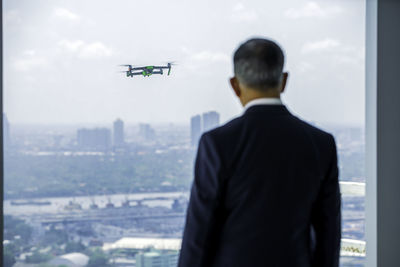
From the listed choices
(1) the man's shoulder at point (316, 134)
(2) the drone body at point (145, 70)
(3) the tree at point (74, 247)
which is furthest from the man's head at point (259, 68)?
(3) the tree at point (74, 247)

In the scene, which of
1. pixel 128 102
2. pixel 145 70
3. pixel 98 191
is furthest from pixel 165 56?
pixel 98 191

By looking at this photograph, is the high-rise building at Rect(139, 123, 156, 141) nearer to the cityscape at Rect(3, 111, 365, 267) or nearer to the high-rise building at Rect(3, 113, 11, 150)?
the cityscape at Rect(3, 111, 365, 267)

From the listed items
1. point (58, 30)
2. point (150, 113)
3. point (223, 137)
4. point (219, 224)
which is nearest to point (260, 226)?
point (219, 224)

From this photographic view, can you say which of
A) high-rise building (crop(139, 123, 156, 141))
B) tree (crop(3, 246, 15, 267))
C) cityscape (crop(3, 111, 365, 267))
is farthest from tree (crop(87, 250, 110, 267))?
high-rise building (crop(139, 123, 156, 141))

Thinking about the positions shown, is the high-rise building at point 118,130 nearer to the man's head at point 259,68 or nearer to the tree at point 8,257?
the tree at point 8,257

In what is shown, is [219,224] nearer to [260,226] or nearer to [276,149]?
[260,226]

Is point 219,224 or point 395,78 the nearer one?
point 219,224
